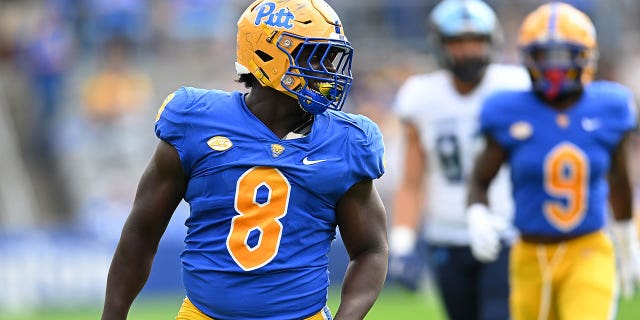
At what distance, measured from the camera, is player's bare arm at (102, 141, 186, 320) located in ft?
12.7

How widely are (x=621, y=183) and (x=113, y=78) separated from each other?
949 centimetres

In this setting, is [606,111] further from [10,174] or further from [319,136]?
[10,174]

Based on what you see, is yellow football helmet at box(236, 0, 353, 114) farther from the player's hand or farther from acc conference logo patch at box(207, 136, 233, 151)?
the player's hand

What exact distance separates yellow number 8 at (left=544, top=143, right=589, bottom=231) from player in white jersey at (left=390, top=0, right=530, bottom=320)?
74 cm

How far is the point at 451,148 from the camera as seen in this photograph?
265 inches

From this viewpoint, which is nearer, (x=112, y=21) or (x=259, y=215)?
(x=259, y=215)

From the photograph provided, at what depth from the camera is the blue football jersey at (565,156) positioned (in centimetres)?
574

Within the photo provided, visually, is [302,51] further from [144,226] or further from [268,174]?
[144,226]

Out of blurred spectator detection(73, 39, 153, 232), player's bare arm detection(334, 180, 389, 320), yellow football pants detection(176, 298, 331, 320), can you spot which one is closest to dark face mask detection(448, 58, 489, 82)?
player's bare arm detection(334, 180, 389, 320)

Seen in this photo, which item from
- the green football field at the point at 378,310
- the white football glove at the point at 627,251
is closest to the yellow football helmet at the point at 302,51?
the white football glove at the point at 627,251

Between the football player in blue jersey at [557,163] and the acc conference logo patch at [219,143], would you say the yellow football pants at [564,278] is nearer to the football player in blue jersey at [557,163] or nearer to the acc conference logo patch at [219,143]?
the football player in blue jersey at [557,163]

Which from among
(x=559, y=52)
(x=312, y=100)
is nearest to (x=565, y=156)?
(x=559, y=52)

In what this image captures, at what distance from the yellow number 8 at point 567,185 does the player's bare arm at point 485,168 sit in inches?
10.6

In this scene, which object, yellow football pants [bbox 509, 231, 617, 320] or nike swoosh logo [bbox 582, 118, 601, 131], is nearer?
yellow football pants [bbox 509, 231, 617, 320]
